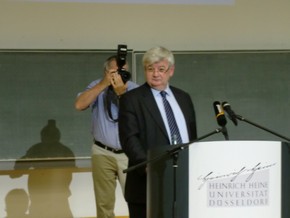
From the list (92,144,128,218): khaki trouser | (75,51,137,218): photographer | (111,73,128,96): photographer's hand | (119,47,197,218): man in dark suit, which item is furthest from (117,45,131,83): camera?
(119,47,197,218): man in dark suit

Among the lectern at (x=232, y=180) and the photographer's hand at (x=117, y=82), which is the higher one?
the photographer's hand at (x=117, y=82)

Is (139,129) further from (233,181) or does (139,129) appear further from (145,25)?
(145,25)

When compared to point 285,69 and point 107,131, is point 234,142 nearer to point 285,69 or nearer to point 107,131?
point 107,131

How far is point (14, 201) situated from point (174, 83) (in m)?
1.73

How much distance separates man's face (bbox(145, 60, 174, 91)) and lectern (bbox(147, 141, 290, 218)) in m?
0.56

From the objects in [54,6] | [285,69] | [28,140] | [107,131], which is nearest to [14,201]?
[28,140]

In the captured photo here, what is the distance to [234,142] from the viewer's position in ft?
5.98

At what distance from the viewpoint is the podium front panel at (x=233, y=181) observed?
1814mm

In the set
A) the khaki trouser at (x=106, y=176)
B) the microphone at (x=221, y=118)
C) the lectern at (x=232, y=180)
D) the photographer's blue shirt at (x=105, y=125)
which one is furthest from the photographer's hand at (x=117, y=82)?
the lectern at (x=232, y=180)

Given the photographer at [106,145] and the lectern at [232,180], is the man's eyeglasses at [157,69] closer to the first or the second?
the lectern at [232,180]

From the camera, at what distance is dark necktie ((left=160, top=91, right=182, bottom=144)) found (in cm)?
227

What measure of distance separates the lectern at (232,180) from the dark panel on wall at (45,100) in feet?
7.86

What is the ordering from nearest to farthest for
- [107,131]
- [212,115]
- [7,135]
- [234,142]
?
[234,142]
[107,131]
[7,135]
[212,115]
